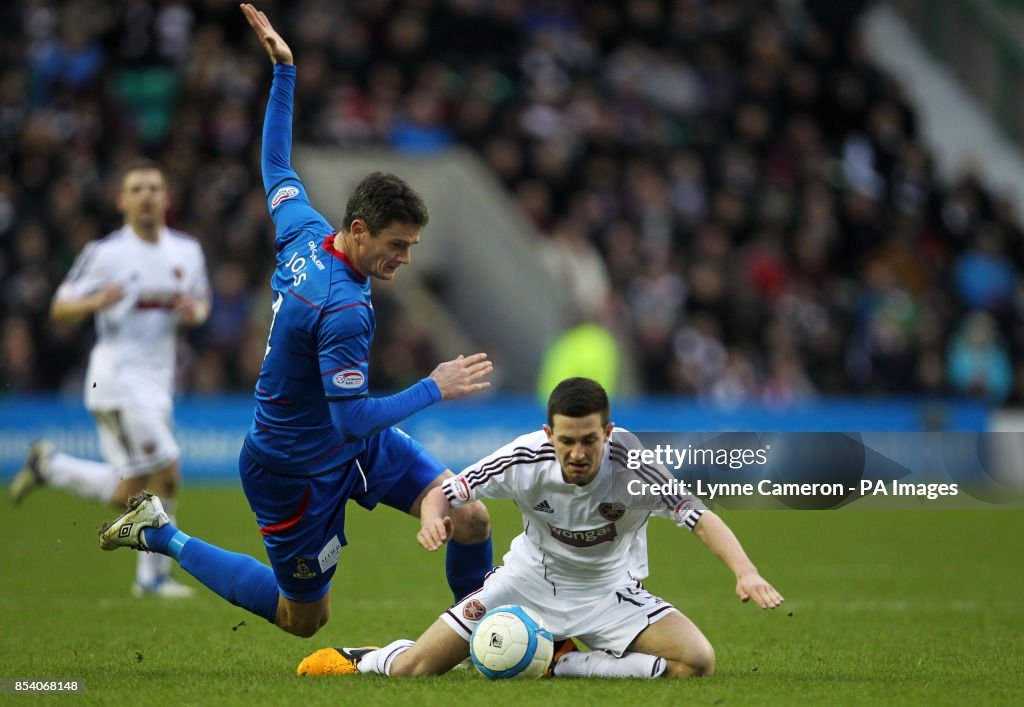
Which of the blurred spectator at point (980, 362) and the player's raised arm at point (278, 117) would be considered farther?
the blurred spectator at point (980, 362)

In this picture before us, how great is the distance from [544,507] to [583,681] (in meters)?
0.73

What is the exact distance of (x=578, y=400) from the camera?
5.86m

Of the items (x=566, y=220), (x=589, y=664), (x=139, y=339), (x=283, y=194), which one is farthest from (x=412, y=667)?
(x=566, y=220)

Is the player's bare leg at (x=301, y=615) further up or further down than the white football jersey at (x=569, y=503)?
further down

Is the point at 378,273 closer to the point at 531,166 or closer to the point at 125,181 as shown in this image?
the point at 125,181

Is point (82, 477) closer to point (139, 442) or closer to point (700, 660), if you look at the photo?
point (139, 442)

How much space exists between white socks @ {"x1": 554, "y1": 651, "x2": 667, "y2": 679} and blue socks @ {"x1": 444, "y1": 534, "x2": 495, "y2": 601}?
60cm

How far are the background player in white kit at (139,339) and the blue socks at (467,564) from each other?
3203 millimetres

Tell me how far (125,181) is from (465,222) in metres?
10.1

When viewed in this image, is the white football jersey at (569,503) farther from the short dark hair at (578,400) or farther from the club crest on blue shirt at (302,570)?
the club crest on blue shirt at (302,570)

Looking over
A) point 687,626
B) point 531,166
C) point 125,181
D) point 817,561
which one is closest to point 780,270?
point 531,166

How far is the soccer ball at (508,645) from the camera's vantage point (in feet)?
20.0

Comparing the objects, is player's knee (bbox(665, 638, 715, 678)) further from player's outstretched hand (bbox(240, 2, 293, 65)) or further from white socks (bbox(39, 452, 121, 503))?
white socks (bbox(39, 452, 121, 503))

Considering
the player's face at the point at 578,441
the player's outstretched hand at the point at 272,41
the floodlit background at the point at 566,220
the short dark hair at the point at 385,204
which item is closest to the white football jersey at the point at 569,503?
the player's face at the point at 578,441
